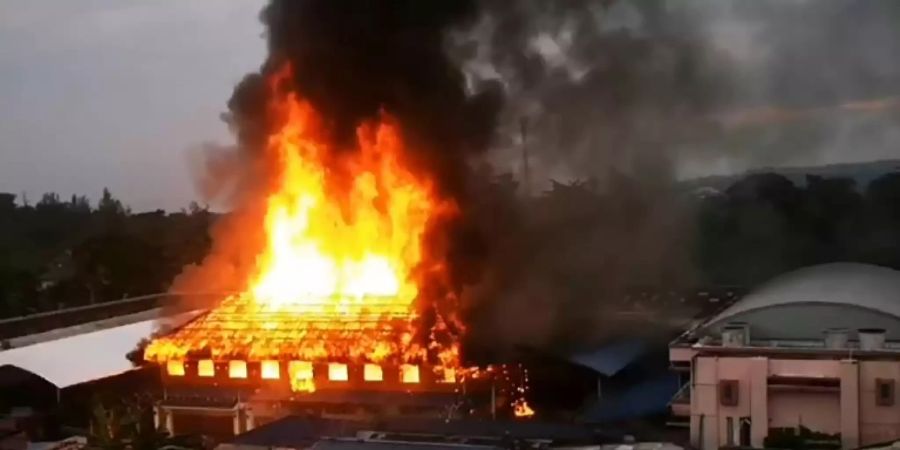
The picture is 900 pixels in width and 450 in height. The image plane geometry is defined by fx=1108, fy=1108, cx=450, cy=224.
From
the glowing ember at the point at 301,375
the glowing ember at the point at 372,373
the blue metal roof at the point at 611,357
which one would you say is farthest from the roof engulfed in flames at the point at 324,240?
the blue metal roof at the point at 611,357

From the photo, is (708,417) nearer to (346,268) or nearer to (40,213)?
(346,268)

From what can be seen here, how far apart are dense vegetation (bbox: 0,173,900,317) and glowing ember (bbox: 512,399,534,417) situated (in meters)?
5.28

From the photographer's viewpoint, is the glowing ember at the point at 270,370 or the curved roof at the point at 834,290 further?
the glowing ember at the point at 270,370

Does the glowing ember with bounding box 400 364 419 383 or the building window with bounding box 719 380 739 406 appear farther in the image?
the glowing ember with bounding box 400 364 419 383

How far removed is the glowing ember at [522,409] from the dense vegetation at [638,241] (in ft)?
17.3

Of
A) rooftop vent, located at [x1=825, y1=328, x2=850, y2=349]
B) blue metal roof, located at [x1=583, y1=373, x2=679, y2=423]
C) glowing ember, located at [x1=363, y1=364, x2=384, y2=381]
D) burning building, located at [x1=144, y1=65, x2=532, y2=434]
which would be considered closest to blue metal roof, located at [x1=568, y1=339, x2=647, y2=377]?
blue metal roof, located at [x1=583, y1=373, x2=679, y2=423]

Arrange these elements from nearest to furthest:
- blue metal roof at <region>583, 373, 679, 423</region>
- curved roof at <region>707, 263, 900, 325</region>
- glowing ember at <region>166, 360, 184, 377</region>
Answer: curved roof at <region>707, 263, 900, 325</region> → blue metal roof at <region>583, 373, 679, 423</region> → glowing ember at <region>166, 360, 184, 377</region>

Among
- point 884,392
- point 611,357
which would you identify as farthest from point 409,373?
point 884,392

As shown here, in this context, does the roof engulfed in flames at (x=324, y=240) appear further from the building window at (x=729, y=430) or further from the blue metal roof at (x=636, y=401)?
the building window at (x=729, y=430)

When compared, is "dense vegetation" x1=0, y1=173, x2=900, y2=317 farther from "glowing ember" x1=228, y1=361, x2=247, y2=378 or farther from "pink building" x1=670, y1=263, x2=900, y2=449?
"pink building" x1=670, y1=263, x2=900, y2=449

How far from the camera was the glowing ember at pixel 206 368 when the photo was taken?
25.7 metres

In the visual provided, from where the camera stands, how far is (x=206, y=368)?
25812mm

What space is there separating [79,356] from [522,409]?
12158 mm

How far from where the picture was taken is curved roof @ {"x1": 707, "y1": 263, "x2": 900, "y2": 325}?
832 inches
